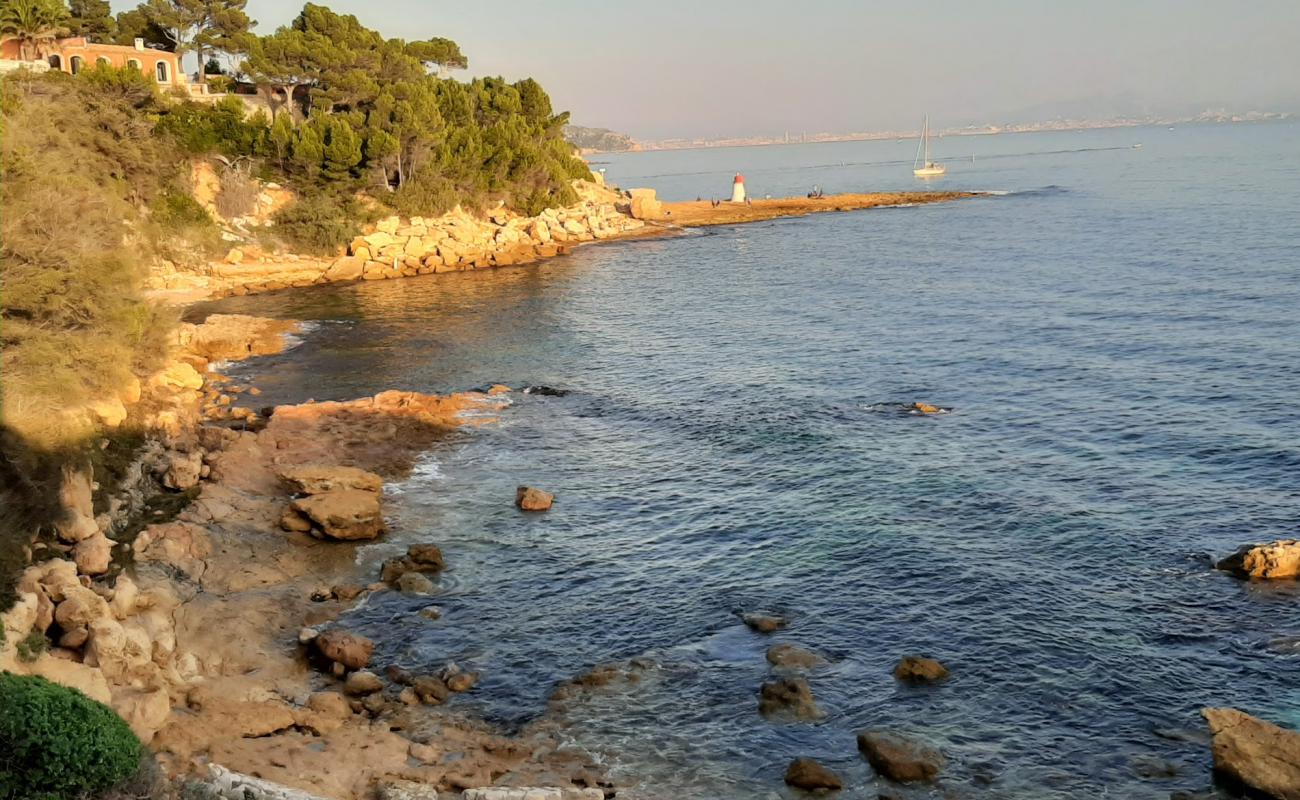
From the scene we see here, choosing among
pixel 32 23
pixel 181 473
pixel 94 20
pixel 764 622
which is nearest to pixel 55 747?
pixel 764 622

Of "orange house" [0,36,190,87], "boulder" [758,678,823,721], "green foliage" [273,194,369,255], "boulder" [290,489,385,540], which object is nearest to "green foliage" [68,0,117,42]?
"orange house" [0,36,190,87]

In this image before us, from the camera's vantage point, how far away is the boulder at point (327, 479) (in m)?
33.0

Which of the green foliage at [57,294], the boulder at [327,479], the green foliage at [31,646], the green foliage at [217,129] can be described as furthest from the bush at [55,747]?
the green foliage at [217,129]

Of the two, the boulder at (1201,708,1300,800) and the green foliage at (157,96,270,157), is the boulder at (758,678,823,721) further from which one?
the green foliage at (157,96,270,157)

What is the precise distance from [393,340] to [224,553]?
100 ft

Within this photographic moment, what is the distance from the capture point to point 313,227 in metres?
82.4

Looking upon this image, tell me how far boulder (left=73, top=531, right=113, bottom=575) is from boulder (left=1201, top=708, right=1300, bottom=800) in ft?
84.4

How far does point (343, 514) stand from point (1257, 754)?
80.7ft

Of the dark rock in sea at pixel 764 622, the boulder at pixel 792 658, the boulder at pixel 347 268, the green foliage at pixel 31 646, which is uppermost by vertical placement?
the boulder at pixel 347 268

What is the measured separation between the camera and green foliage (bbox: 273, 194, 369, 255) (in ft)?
271

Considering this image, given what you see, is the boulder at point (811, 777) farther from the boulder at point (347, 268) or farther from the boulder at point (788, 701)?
the boulder at point (347, 268)

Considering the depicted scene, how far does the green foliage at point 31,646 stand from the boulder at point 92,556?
5.65m

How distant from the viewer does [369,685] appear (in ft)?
75.0

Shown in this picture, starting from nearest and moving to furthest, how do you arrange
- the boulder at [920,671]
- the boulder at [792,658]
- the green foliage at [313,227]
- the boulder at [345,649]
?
the boulder at [920,671], the boulder at [792,658], the boulder at [345,649], the green foliage at [313,227]
